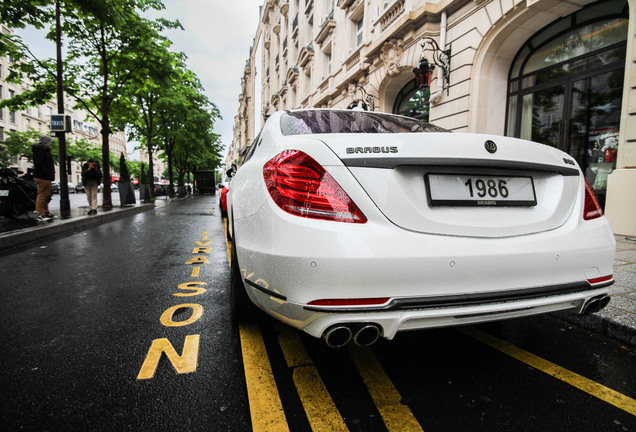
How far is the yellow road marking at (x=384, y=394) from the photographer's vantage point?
1.49 meters

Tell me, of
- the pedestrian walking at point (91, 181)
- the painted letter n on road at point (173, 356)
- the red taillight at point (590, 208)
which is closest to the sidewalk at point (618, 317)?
the red taillight at point (590, 208)

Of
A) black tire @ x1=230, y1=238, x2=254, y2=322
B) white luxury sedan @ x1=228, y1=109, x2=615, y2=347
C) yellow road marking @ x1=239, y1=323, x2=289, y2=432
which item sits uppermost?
white luxury sedan @ x1=228, y1=109, x2=615, y2=347

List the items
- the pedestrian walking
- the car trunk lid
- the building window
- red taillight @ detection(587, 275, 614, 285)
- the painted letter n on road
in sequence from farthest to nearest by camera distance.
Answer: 1. the building window
2. the pedestrian walking
3. the painted letter n on road
4. red taillight @ detection(587, 275, 614, 285)
5. the car trunk lid

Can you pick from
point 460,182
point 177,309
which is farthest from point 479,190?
point 177,309

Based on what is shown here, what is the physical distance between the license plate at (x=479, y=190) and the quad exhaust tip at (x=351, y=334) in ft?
2.03

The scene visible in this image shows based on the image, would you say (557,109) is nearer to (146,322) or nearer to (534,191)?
(534,191)

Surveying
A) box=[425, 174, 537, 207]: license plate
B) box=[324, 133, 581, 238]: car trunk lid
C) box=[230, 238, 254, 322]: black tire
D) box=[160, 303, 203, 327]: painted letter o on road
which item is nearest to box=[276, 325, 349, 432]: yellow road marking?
box=[230, 238, 254, 322]: black tire

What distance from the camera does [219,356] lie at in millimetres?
2061

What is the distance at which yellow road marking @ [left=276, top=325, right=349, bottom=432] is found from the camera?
1.50 metres

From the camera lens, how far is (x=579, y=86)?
23.8 feet

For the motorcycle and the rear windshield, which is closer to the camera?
the rear windshield

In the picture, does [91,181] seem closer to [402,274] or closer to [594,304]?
[402,274]

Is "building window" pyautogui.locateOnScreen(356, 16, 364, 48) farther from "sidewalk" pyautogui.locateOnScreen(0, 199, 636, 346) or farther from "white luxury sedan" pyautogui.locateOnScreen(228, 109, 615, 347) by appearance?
"white luxury sedan" pyautogui.locateOnScreen(228, 109, 615, 347)

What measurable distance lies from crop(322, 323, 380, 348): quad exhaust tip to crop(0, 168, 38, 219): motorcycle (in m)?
9.67
